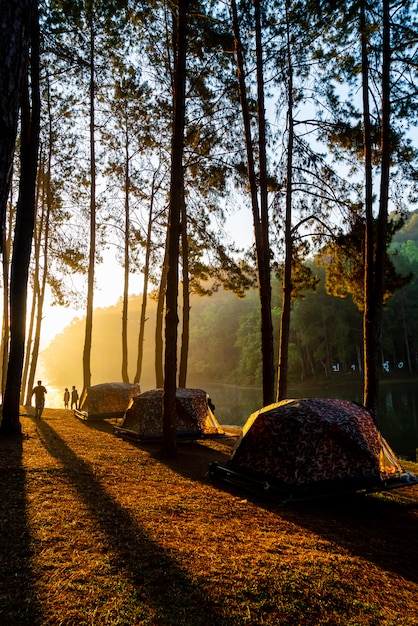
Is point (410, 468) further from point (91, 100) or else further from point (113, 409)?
point (91, 100)

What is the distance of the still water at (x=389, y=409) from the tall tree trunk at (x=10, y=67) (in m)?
21.8

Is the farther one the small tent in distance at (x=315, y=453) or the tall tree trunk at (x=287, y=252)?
the tall tree trunk at (x=287, y=252)

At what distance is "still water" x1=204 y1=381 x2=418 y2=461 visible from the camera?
87.9 feet

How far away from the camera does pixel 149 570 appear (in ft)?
13.3

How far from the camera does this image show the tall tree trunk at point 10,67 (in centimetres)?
204

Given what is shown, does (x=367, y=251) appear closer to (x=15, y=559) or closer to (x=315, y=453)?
(x=315, y=453)

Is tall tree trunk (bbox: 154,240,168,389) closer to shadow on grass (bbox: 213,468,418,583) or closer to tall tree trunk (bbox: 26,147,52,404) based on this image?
tall tree trunk (bbox: 26,147,52,404)

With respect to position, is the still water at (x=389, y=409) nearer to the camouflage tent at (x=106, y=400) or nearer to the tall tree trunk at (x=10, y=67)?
the camouflage tent at (x=106, y=400)

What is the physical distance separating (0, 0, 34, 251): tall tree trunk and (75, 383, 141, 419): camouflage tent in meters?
16.8

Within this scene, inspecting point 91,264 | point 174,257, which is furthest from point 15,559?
point 91,264

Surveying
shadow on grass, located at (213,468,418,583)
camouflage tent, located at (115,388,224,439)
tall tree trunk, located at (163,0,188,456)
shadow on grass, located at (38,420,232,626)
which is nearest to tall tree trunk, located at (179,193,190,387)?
camouflage tent, located at (115,388,224,439)

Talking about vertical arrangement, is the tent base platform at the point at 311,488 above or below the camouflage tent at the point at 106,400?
below

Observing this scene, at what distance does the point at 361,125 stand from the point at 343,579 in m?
14.0

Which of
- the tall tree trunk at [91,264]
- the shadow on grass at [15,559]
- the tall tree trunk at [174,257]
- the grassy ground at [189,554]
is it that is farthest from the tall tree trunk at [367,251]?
the tall tree trunk at [91,264]
